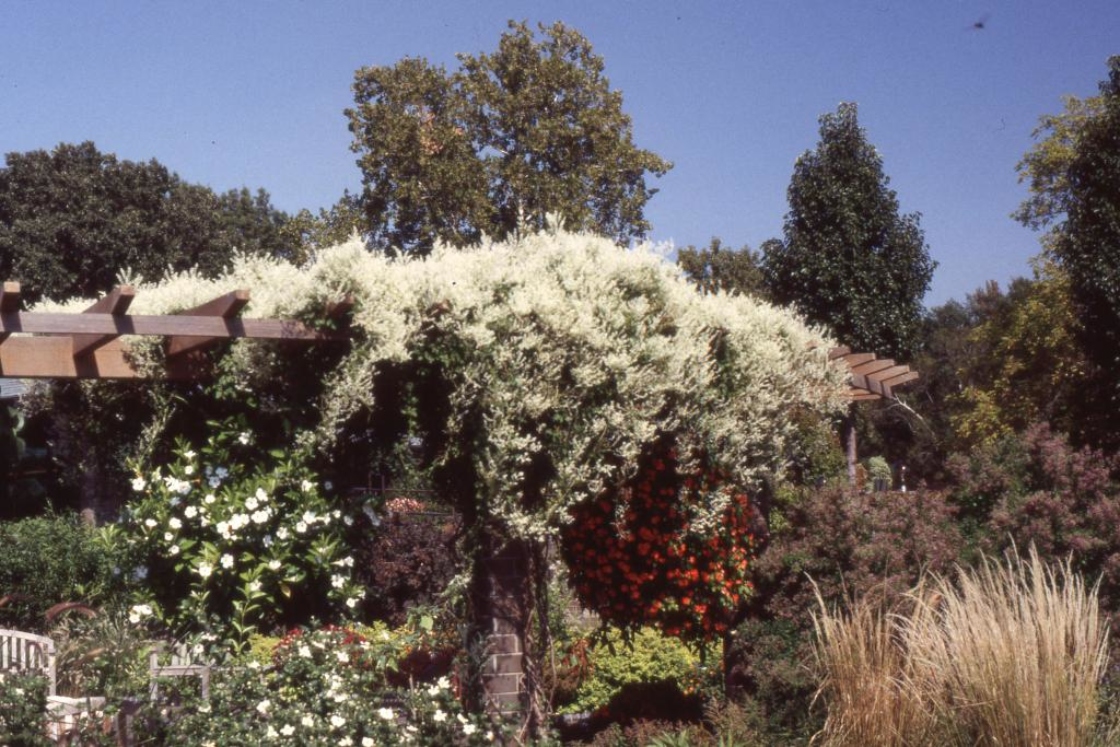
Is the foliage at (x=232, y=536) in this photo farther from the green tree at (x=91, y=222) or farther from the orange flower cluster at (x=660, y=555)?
the green tree at (x=91, y=222)

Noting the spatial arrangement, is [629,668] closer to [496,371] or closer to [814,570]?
[814,570]

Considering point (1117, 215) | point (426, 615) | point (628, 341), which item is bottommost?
point (426, 615)

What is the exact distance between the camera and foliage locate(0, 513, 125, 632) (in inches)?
325

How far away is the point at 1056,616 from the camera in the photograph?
4.05 m

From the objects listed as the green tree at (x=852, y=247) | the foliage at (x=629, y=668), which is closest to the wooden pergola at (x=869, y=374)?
the foliage at (x=629, y=668)

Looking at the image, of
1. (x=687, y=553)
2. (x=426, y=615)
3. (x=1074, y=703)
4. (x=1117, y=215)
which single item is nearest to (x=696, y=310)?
(x=687, y=553)

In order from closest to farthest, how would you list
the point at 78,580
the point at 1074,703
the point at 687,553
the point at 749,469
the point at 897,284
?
the point at 1074,703, the point at 749,469, the point at 687,553, the point at 78,580, the point at 897,284

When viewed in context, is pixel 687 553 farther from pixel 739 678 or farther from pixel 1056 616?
pixel 1056 616

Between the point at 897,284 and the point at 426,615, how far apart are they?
14159 millimetres

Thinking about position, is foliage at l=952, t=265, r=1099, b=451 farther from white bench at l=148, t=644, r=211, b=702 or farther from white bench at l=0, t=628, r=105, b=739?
white bench at l=148, t=644, r=211, b=702

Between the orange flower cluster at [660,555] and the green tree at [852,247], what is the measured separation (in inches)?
478

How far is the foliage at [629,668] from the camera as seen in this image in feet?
23.8

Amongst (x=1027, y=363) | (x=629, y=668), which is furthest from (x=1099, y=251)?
(x=629, y=668)

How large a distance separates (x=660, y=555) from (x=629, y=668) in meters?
2.14
